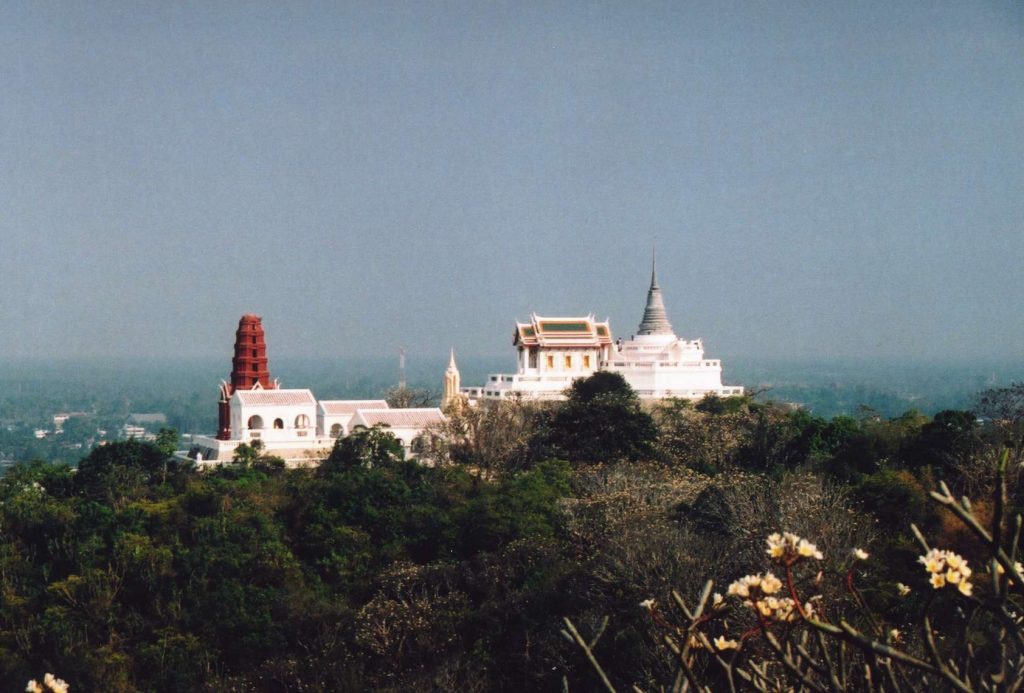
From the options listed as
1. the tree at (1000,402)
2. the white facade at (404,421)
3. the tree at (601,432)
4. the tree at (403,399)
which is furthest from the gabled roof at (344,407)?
the tree at (1000,402)

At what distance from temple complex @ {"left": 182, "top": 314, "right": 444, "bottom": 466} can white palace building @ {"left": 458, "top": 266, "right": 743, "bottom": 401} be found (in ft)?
13.3

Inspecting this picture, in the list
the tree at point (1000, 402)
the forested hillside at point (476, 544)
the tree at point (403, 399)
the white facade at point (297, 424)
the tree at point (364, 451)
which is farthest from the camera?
the tree at point (403, 399)

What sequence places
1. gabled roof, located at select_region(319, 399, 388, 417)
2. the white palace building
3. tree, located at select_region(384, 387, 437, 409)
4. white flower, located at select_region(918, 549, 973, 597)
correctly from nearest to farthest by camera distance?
A: white flower, located at select_region(918, 549, 973, 597) < gabled roof, located at select_region(319, 399, 388, 417) < the white palace building < tree, located at select_region(384, 387, 437, 409)

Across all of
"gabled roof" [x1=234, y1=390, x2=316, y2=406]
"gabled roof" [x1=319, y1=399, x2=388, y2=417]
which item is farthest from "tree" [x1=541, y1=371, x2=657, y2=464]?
"gabled roof" [x1=234, y1=390, x2=316, y2=406]

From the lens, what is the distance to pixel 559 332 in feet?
136

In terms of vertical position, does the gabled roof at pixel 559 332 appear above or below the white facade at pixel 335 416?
above

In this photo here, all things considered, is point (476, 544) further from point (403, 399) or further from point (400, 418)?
point (403, 399)

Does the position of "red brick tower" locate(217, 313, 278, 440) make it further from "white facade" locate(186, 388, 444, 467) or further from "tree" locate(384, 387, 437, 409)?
"tree" locate(384, 387, 437, 409)

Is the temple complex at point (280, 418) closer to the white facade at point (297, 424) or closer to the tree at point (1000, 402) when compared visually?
the white facade at point (297, 424)

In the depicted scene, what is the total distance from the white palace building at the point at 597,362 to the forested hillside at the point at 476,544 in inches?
200

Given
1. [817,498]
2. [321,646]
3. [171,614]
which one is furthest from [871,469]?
[171,614]

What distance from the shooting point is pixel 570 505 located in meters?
24.6

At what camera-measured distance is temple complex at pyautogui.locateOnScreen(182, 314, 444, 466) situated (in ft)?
118

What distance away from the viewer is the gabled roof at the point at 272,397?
122 feet
